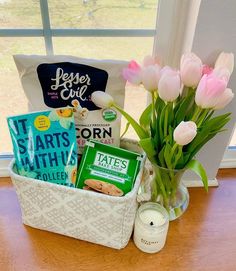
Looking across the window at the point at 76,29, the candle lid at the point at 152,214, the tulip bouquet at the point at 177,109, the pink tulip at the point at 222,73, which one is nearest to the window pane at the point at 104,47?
the window at the point at 76,29

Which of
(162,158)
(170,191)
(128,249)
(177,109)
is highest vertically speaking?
(177,109)

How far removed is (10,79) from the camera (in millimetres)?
760

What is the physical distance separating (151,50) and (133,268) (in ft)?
1.69

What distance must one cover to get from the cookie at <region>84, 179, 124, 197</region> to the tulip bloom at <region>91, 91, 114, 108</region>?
6.6 inches

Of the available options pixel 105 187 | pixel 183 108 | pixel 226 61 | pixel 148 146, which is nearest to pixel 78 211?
pixel 105 187

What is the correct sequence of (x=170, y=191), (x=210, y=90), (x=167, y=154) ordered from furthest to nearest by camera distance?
(x=170, y=191) → (x=167, y=154) → (x=210, y=90)

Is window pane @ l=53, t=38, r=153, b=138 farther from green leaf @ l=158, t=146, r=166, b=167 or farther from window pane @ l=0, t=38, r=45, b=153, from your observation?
green leaf @ l=158, t=146, r=166, b=167

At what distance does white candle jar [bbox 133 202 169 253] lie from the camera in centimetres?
67

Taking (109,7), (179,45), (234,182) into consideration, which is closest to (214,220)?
(234,182)

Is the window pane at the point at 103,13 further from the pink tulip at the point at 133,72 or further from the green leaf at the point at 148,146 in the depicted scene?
the green leaf at the point at 148,146

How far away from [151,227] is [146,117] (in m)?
0.24

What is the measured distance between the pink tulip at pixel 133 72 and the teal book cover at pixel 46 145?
14cm

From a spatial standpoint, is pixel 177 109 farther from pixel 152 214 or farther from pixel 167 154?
pixel 152 214

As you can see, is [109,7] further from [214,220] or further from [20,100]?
[214,220]
